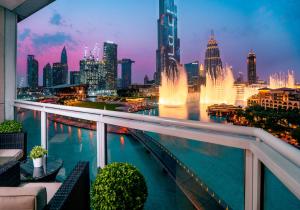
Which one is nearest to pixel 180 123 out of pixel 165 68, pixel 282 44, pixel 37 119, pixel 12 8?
pixel 37 119

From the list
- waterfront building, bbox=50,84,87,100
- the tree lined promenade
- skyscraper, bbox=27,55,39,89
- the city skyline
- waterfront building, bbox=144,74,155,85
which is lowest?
the tree lined promenade

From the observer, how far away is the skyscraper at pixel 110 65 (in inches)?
1289

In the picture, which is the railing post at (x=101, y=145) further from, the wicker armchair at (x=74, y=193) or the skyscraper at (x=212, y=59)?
the skyscraper at (x=212, y=59)

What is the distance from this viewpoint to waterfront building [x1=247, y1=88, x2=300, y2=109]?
58.8 ft

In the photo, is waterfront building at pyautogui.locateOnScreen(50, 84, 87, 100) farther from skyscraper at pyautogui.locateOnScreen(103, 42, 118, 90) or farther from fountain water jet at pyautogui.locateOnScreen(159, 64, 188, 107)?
fountain water jet at pyautogui.locateOnScreen(159, 64, 188, 107)

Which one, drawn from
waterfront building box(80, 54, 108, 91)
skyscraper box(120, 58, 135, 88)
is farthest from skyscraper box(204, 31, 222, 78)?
waterfront building box(80, 54, 108, 91)

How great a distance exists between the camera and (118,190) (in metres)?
1.50

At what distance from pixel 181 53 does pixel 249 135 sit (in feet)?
180

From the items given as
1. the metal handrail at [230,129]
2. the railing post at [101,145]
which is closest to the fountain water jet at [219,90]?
the railing post at [101,145]

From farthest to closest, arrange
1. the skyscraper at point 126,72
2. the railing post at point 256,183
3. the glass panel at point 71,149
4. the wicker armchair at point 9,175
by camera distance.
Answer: the skyscraper at point 126,72, the glass panel at point 71,149, the wicker armchair at point 9,175, the railing post at point 256,183

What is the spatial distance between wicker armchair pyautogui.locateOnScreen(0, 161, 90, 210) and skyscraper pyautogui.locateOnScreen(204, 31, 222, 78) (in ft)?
119

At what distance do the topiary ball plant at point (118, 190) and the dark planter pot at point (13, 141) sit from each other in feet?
7.28

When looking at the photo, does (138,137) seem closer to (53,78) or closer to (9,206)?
(9,206)

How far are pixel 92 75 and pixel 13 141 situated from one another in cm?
2381
